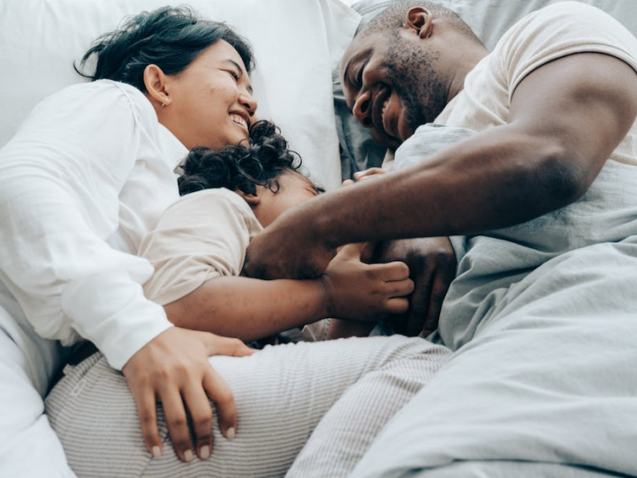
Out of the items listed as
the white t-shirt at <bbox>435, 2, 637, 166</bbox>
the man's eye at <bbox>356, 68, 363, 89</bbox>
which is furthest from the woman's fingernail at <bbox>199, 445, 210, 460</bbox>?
the man's eye at <bbox>356, 68, 363, 89</bbox>

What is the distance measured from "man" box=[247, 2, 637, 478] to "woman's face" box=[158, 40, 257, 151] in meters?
0.47

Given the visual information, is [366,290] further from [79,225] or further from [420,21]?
[420,21]

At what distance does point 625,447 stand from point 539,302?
0.76 ft

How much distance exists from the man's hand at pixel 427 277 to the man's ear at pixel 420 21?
2.26 ft

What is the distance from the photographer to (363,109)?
5.01ft

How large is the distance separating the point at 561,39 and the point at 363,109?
662mm

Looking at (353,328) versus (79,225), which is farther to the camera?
(353,328)

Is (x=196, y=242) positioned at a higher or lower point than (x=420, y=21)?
lower

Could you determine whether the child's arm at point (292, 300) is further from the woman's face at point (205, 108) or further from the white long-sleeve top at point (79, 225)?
the woman's face at point (205, 108)

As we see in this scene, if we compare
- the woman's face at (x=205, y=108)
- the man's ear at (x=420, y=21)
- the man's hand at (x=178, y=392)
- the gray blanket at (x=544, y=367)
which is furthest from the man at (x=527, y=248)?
the woman's face at (x=205, y=108)

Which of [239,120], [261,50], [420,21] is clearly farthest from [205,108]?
[420,21]

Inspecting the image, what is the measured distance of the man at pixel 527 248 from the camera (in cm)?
54

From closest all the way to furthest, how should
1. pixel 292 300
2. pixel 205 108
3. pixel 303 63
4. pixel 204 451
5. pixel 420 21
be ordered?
pixel 204 451 < pixel 292 300 < pixel 205 108 < pixel 420 21 < pixel 303 63

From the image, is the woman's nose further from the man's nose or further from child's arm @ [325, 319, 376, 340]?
child's arm @ [325, 319, 376, 340]
